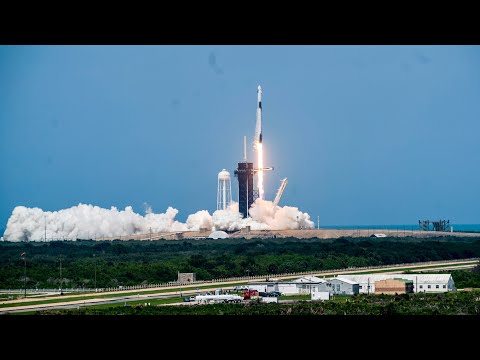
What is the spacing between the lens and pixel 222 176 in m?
93.9

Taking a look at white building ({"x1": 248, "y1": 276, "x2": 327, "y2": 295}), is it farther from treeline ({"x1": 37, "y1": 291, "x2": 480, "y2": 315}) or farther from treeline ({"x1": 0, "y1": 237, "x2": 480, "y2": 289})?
treeline ({"x1": 0, "y1": 237, "x2": 480, "y2": 289})

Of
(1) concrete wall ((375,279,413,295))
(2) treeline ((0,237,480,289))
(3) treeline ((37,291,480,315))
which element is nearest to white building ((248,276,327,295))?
(1) concrete wall ((375,279,413,295))

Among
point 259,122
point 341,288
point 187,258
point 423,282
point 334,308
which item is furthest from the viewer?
point 259,122

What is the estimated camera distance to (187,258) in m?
64.5

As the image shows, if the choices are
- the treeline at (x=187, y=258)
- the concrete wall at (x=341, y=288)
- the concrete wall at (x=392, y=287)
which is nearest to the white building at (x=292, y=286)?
the concrete wall at (x=341, y=288)

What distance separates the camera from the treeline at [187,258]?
5347 centimetres

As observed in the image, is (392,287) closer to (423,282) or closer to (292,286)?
(423,282)

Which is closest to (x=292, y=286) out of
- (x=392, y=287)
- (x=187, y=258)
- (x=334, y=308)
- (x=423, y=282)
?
(x=392, y=287)

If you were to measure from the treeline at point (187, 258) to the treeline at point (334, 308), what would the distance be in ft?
53.0

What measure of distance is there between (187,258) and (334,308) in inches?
1230

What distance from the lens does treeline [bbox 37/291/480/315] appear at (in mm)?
32091

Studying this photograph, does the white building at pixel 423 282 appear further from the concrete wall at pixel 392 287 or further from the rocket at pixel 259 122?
the rocket at pixel 259 122
